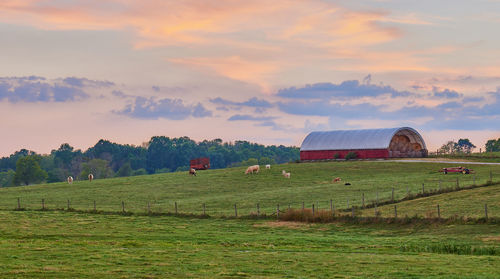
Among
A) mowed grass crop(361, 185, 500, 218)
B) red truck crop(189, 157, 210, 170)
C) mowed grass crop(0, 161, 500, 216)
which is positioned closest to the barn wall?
mowed grass crop(0, 161, 500, 216)

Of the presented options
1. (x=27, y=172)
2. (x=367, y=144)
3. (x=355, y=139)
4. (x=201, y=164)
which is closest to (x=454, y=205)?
(x=367, y=144)

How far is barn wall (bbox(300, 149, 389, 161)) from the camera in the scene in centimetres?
12625

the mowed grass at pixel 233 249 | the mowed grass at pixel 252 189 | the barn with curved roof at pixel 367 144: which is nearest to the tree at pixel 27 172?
the mowed grass at pixel 252 189

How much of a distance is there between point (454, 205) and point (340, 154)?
7137 centimetres

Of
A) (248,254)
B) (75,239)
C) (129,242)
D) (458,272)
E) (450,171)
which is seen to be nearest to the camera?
(458,272)

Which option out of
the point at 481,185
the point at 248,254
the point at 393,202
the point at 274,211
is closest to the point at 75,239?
the point at 248,254

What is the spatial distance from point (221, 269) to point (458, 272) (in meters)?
10.2

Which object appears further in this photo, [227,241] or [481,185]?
[481,185]

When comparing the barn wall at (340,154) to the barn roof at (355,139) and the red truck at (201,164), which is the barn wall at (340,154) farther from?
the red truck at (201,164)

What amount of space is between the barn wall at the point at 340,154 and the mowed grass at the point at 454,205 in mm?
56417

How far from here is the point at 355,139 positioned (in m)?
132

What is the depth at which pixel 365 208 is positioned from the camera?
62.5 meters

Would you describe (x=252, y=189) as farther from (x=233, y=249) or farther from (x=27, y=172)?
(x=27, y=172)

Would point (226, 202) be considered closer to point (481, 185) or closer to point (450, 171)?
point (481, 185)
